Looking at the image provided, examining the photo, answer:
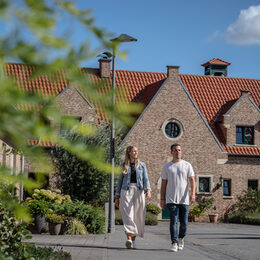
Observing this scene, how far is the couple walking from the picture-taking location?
11734 millimetres

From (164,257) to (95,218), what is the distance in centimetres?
758

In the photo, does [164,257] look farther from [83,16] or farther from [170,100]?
[170,100]

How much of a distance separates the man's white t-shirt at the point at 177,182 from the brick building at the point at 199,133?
22.0 m

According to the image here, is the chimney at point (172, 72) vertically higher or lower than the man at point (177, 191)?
higher

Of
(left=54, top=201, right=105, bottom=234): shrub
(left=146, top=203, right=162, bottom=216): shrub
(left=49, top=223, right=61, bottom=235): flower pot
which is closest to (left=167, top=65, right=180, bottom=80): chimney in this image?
(left=146, top=203, right=162, bottom=216): shrub

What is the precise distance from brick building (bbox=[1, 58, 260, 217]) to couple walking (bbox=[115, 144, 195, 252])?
21.5 metres

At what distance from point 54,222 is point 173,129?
19519mm

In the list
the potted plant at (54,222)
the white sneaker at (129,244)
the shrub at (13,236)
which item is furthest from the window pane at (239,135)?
the shrub at (13,236)

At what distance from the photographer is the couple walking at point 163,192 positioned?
38.5ft

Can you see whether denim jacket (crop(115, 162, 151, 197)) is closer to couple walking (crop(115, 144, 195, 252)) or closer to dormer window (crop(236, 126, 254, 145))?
couple walking (crop(115, 144, 195, 252))

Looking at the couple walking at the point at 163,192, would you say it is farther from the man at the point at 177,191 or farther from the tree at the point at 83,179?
the tree at the point at 83,179

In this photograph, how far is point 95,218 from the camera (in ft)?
59.7

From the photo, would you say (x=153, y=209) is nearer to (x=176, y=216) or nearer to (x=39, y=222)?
(x=39, y=222)

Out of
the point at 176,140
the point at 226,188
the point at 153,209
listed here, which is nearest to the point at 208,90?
the point at 176,140
